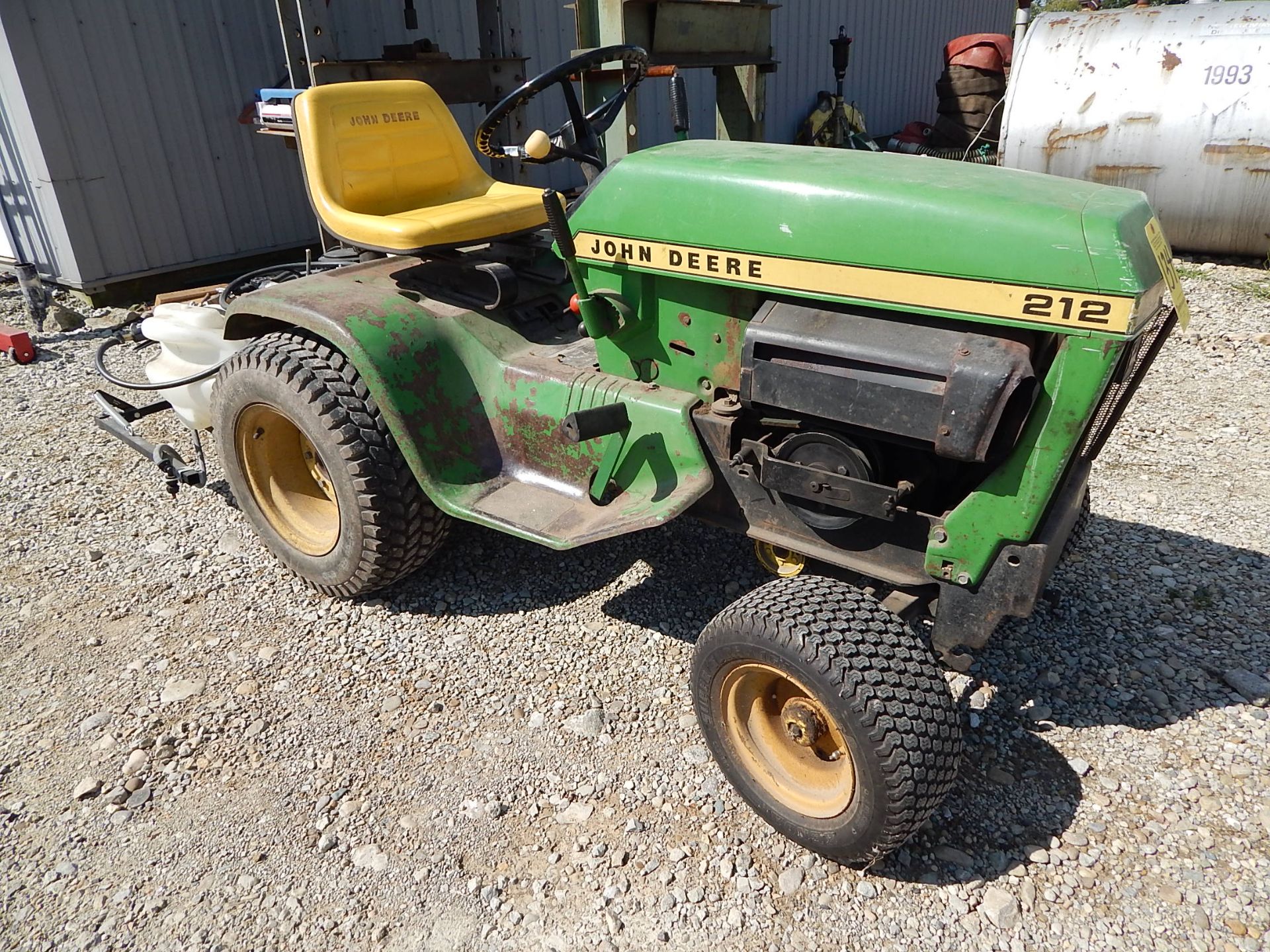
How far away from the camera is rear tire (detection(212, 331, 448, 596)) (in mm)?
2787

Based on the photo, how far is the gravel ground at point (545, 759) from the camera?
2.00 m

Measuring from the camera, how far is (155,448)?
352cm

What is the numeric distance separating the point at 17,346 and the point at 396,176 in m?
2.97

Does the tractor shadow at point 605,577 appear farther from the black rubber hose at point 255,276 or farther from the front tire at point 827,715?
the black rubber hose at point 255,276

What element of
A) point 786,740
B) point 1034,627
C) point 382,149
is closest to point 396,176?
point 382,149

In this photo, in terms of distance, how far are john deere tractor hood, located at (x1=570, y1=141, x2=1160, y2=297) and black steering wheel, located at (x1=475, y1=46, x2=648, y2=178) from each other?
41cm

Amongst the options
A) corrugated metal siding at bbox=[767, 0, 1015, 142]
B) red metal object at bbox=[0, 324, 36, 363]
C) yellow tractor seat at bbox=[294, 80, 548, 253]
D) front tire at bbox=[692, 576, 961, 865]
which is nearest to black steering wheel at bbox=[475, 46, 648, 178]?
yellow tractor seat at bbox=[294, 80, 548, 253]

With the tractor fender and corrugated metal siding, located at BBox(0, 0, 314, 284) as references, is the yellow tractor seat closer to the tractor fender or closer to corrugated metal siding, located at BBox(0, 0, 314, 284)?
the tractor fender

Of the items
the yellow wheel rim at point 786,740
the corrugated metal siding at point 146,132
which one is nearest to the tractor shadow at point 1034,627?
the yellow wheel rim at point 786,740

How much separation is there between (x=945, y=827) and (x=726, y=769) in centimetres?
52

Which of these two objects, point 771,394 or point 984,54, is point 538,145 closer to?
point 771,394

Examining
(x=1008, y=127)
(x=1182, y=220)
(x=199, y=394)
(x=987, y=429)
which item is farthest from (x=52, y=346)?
(x=1182, y=220)

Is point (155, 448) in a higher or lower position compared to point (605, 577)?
higher

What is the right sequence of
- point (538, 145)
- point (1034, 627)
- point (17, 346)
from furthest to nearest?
1. point (17, 346)
2. point (1034, 627)
3. point (538, 145)
